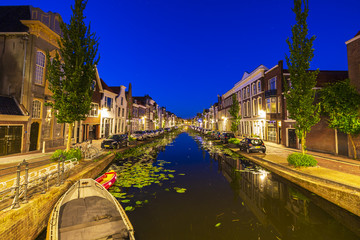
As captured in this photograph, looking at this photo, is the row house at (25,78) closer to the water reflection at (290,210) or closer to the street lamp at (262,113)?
the water reflection at (290,210)

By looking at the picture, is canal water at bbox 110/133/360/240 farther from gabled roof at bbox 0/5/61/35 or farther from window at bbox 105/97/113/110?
window at bbox 105/97/113/110

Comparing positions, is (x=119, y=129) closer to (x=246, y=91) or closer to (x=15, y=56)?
(x=15, y=56)

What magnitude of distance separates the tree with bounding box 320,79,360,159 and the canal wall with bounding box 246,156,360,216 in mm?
7375

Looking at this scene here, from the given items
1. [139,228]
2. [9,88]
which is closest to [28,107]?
[9,88]

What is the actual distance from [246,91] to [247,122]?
7.14m

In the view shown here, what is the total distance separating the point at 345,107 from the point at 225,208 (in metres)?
14.3

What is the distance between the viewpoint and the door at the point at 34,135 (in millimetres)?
14805

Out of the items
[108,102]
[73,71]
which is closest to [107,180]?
[73,71]

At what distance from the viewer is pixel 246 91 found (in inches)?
1462

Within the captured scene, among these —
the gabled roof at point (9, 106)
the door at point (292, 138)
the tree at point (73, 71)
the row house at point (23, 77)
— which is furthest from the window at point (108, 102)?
the door at point (292, 138)

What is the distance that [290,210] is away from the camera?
24.3 ft

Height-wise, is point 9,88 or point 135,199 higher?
point 9,88

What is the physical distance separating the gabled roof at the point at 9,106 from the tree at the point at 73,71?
4.18 meters

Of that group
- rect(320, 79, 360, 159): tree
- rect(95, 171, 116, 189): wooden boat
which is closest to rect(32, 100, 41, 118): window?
rect(95, 171, 116, 189): wooden boat
